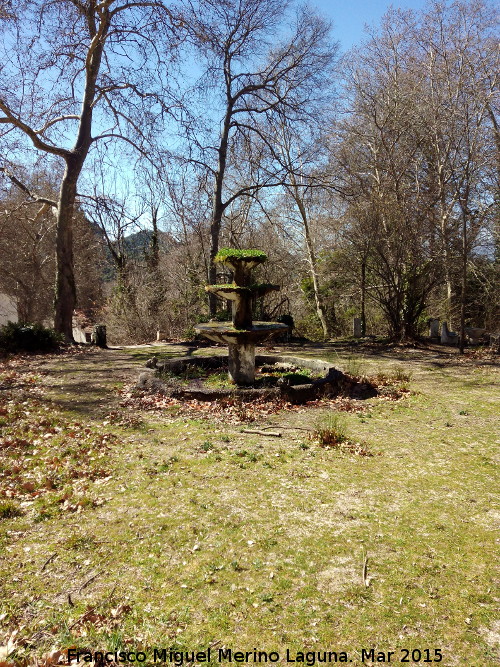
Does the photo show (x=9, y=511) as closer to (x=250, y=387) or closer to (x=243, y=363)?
(x=250, y=387)

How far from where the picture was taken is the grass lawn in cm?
275

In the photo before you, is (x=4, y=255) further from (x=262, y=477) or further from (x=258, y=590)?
(x=258, y=590)

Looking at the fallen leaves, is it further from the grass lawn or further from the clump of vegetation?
the clump of vegetation

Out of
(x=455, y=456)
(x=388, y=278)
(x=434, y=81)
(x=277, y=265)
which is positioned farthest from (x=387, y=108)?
(x=455, y=456)

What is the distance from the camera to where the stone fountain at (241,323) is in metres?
8.63

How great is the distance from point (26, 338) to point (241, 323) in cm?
785

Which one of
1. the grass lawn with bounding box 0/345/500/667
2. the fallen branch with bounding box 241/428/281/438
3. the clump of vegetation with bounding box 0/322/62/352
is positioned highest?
the clump of vegetation with bounding box 0/322/62/352

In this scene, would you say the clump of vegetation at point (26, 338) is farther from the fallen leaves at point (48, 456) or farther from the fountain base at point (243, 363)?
the fountain base at point (243, 363)

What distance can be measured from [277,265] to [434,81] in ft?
32.6

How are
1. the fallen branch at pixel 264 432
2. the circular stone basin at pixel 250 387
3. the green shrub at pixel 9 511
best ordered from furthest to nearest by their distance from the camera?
the circular stone basin at pixel 250 387 → the fallen branch at pixel 264 432 → the green shrub at pixel 9 511

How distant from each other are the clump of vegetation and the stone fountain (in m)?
6.93

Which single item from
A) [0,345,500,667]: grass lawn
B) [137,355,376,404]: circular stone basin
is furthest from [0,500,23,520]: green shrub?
[137,355,376,404]: circular stone basin

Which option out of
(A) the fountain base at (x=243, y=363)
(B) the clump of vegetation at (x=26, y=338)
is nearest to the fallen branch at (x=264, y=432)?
(A) the fountain base at (x=243, y=363)

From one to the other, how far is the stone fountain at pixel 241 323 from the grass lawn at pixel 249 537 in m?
1.73
